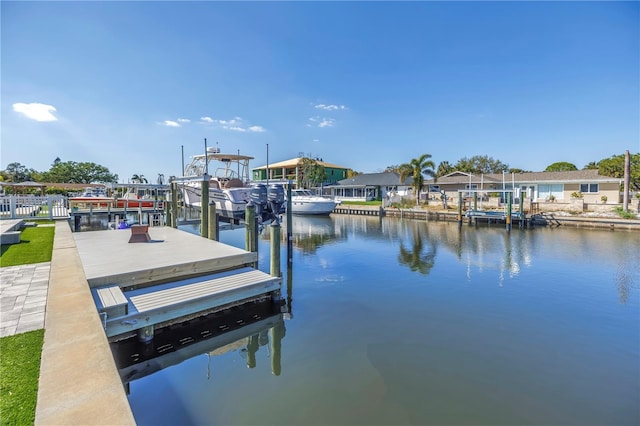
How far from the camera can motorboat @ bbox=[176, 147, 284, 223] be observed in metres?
14.2

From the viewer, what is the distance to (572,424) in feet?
14.1

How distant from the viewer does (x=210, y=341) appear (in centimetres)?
640

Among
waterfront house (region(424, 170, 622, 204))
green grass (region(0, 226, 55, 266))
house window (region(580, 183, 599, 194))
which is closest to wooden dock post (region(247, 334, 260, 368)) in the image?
Result: green grass (region(0, 226, 55, 266))

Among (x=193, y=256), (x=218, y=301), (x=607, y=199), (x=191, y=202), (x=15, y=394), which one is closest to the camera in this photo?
(x=15, y=394)

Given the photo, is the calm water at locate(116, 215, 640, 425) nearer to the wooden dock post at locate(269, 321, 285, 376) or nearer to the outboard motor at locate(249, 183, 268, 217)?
the wooden dock post at locate(269, 321, 285, 376)

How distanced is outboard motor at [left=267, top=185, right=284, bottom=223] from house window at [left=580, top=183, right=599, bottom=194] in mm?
31511

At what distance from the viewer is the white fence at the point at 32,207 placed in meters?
14.1

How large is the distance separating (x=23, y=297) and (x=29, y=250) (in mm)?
4257

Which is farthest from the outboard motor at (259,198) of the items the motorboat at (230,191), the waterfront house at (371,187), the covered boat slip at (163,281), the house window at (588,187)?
the house window at (588,187)

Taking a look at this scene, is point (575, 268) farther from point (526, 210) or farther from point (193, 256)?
point (526, 210)

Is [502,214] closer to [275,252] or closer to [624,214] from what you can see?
[624,214]

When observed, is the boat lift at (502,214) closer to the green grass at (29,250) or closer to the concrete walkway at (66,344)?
the green grass at (29,250)

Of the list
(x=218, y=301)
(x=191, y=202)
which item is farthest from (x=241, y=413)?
(x=191, y=202)

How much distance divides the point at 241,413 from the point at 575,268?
13.2 m
